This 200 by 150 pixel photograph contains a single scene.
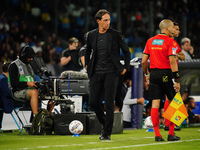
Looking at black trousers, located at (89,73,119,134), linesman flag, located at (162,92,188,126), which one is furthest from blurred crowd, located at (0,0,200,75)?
linesman flag, located at (162,92,188,126)

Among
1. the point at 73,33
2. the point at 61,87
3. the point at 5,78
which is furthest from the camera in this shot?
the point at 73,33

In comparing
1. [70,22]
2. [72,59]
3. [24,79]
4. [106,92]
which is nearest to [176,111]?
[106,92]

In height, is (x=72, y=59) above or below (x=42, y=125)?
above

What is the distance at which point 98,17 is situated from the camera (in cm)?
709

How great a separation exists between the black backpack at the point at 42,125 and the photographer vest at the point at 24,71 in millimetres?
835

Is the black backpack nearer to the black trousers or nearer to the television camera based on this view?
the television camera

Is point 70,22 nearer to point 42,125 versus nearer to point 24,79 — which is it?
point 24,79

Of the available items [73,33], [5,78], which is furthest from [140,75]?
[73,33]

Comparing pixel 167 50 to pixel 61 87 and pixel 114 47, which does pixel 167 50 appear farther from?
pixel 61 87

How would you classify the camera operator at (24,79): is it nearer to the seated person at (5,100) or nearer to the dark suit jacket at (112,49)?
the seated person at (5,100)

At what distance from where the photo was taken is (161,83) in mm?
6855

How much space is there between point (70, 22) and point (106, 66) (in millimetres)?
13374

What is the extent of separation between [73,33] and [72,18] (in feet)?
3.02

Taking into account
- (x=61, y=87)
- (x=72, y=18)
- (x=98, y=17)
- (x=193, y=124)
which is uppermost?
(x=72, y=18)
